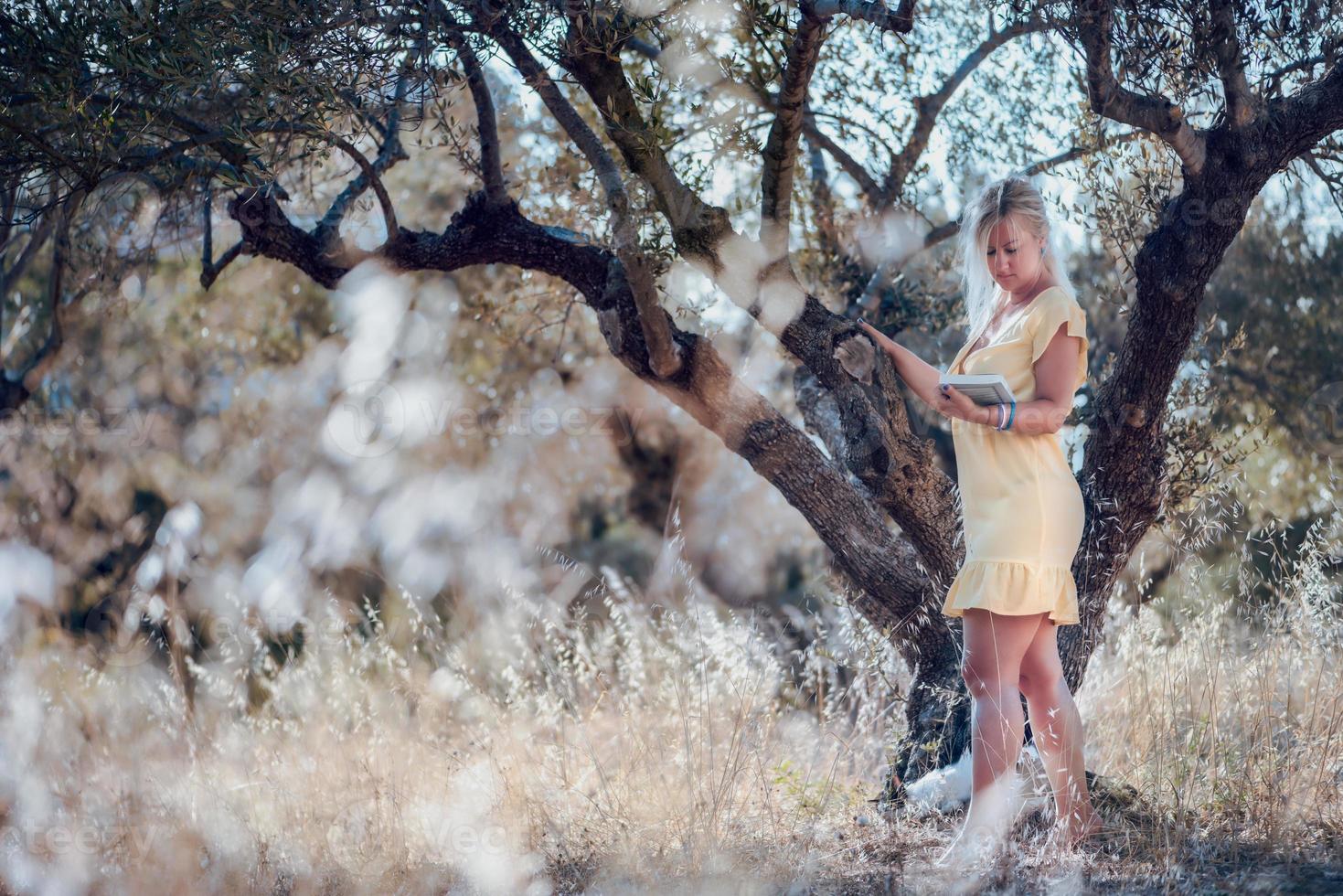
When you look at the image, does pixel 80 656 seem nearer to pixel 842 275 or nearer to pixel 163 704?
pixel 163 704

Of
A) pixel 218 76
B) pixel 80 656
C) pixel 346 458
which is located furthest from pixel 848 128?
pixel 346 458

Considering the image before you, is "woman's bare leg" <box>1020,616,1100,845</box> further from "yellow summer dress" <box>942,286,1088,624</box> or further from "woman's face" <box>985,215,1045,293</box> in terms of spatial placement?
"woman's face" <box>985,215,1045,293</box>

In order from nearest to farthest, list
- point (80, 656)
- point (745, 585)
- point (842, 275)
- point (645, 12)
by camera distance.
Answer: point (645, 12) < point (80, 656) < point (842, 275) < point (745, 585)

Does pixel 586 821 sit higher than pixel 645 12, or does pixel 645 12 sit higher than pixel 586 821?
pixel 645 12

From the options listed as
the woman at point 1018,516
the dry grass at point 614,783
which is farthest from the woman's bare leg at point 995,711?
the dry grass at point 614,783

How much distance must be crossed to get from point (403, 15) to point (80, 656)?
3973mm

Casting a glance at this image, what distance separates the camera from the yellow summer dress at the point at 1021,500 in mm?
3414

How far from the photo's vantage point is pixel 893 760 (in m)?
4.41
